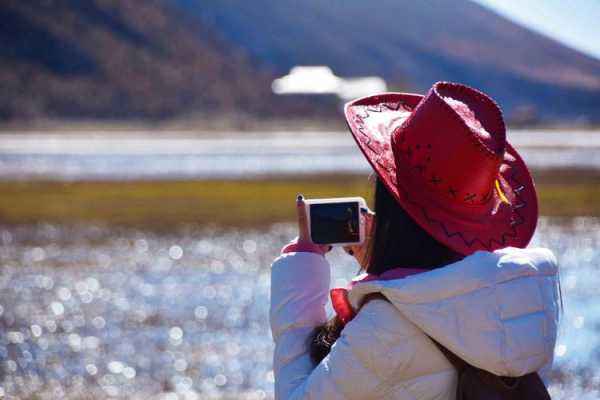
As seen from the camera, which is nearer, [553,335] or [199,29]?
[553,335]

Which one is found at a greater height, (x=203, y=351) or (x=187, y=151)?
(x=203, y=351)

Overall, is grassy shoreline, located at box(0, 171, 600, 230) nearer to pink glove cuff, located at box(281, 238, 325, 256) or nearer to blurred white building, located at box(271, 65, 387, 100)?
pink glove cuff, located at box(281, 238, 325, 256)

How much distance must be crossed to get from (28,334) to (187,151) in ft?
93.7

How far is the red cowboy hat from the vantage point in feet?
6.68

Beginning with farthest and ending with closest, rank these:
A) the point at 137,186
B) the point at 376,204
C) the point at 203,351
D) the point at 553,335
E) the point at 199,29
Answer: the point at 199,29
the point at 137,186
the point at 203,351
the point at 376,204
the point at 553,335

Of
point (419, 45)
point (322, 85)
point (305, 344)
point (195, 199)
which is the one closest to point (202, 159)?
point (195, 199)

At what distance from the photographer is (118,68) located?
8744 centimetres

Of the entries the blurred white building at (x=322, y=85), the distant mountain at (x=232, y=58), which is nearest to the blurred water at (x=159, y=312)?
the distant mountain at (x=232, y=58)

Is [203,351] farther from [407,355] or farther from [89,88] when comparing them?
[89,88]

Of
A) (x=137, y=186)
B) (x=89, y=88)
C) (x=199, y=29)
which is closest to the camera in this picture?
(x=137, y=186)

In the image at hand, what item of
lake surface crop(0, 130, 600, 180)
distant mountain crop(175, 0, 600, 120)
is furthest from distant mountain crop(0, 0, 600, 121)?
lake surface crop(0, 130, 600, 180)

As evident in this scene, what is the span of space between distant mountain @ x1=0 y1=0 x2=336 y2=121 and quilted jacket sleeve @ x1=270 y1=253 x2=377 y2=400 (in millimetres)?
73861

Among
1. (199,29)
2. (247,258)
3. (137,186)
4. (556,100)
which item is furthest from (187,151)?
(556,100)

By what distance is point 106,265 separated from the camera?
35.8ft
